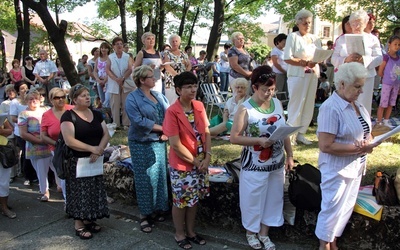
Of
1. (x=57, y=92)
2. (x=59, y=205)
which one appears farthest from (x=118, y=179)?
(x=57, y=92)

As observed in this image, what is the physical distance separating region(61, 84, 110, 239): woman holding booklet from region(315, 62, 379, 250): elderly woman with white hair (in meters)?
2.41

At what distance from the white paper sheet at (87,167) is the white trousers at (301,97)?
305 cm

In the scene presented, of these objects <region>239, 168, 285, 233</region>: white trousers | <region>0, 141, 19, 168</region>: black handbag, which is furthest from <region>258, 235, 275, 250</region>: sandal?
<region>0, 141, 19, 168</region>: black handbag

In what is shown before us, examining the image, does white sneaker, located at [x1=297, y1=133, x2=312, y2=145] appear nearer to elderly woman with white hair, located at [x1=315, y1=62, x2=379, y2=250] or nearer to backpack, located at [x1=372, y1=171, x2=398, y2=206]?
backpack, located at [x1=372, y1=171, x2=398, y2=206]

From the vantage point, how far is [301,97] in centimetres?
569

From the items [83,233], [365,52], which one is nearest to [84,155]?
[83,233]

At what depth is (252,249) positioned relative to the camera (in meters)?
3.73

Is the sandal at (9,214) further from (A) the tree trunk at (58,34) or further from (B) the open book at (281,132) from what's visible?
(A) the tree trunk at (58,34)

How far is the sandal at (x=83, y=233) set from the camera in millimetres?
4211

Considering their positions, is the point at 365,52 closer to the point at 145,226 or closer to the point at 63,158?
the point at 145,226

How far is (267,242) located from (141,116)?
72.1 inches

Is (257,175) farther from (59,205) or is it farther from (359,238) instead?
(59,205)

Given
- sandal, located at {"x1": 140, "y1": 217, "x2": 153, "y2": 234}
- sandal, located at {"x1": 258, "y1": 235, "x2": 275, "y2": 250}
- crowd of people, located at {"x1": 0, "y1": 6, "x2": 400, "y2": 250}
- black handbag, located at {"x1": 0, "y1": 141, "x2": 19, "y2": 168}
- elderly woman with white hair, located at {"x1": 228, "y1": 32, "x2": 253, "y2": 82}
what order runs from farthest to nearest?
1. elderly woman with white hair, located at {"x1": 228, "y1": 32, "x2": 253, "y2": 82}
2. black handbag, located at {"x1": 0, "y1": 141, "x2": 19, "y2": 168}
3. sandal, located at {"x1": 140, "y1": 217, "x2": 153, "y2": 234}
4. sandal, located at {"x1": 258, "y1": 235, "x2": 275, "y2": 250}
5. crowd of people, located at {"x1": 0, "y1": 6, "x2": 400, "y2": 250}

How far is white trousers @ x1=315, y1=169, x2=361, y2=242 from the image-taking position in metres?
3.08
